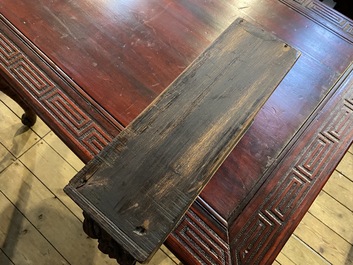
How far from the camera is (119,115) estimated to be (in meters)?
1.01

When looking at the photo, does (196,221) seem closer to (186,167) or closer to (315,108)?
(186,167)

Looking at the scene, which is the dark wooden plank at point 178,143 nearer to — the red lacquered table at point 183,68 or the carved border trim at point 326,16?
the red lacquered table at point 183,68

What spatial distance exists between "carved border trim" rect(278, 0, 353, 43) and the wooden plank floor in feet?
2.56

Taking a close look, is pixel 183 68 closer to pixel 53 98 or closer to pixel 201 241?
pixel 53 98

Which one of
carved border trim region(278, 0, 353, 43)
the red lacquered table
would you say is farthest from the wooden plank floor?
carved border trim region(278, 0, 353, 43)

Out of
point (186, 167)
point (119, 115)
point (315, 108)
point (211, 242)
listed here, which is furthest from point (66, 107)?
point (315, 108)

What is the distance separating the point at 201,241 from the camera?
2.90 feet

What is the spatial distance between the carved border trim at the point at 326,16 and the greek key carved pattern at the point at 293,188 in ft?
0.85

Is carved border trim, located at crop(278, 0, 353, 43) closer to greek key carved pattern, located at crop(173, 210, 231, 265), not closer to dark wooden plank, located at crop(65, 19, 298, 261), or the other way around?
dark wooden plank, located at crop(65, 19, 298, 261)

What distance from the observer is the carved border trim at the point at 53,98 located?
3.20ft

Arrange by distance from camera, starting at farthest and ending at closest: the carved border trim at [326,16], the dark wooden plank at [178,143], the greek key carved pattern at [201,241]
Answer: the carved border trim at [326,16], the greek key carved pattern at [201,241], the dark wooden plank at [178,143]

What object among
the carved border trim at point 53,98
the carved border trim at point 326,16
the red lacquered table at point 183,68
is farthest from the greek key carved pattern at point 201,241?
the carved border trim at point 326,16

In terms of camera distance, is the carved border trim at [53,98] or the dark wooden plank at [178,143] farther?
the carved border trim at [53,98]

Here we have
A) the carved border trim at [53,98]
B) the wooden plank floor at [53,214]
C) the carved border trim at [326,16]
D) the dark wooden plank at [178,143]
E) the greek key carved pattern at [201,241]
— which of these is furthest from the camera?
the wooden plank floor at [53,214]
